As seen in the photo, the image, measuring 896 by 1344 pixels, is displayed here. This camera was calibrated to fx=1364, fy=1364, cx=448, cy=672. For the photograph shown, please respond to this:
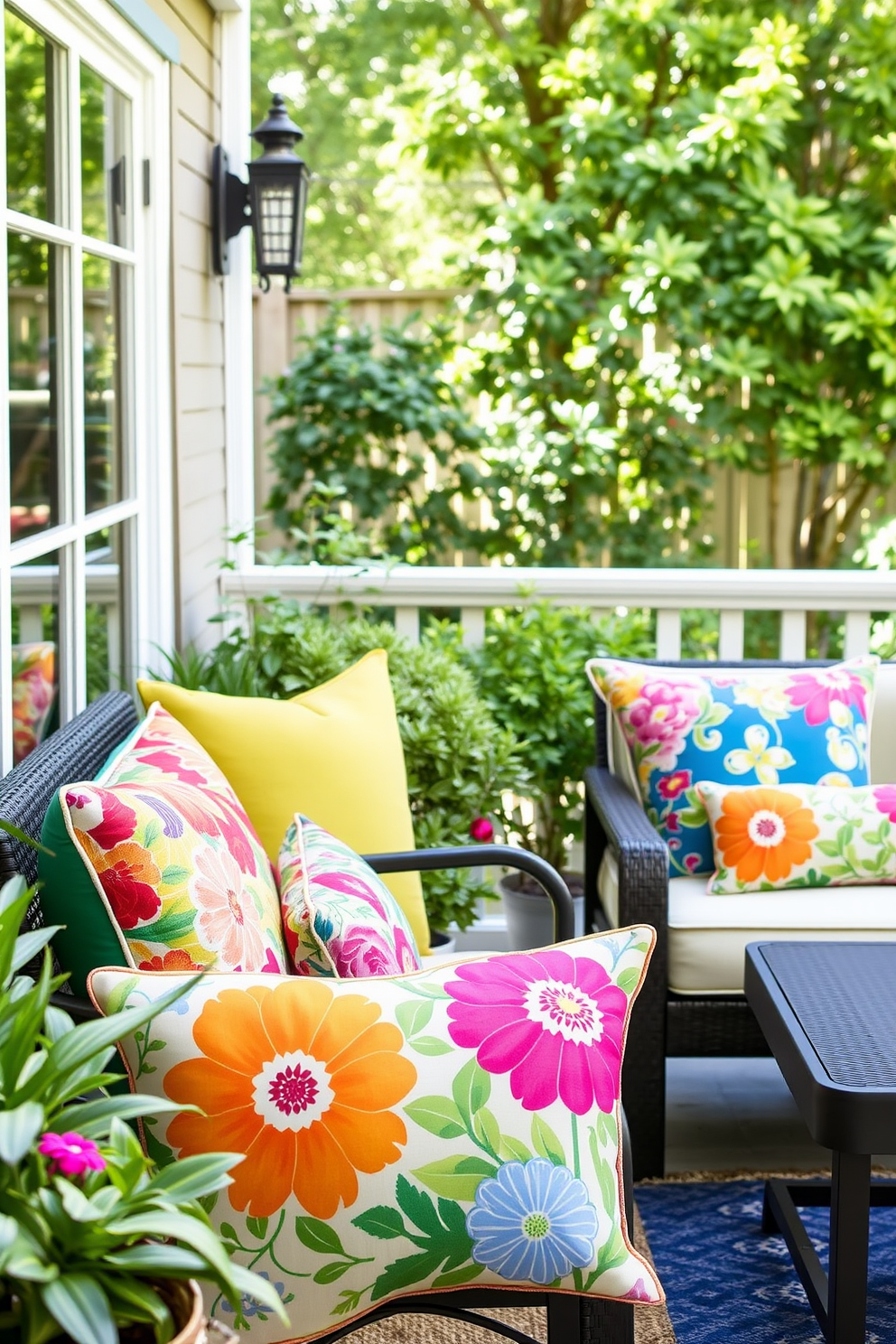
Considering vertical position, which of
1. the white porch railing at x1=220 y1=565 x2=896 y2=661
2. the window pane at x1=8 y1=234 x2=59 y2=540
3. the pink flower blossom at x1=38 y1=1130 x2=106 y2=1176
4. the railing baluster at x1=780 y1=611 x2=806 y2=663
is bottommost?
the pink flower blossom at x1=38 y1=1130 x2=106 y2=1176

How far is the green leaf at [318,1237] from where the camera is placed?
1235 mm

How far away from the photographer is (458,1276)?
126cm

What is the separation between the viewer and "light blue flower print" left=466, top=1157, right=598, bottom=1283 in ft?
4.06

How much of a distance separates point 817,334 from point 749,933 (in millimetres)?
3247

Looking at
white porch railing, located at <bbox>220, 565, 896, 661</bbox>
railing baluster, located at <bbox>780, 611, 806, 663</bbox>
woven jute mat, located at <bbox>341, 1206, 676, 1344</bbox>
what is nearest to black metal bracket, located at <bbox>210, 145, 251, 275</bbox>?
white porch railing, located at <bbox>220, 565, 896, 661</bbox>

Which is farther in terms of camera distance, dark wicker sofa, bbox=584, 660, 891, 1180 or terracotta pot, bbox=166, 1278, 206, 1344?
dark wicker sofa, bbox=584, 660, 891, 1180

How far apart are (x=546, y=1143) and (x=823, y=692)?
5.27 feet

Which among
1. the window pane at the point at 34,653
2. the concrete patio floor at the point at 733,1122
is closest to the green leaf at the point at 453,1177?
the window pane at the point at 34,653

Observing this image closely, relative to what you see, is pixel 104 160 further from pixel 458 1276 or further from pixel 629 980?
pixel 458 1276

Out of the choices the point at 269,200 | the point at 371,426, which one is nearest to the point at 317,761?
the point at 269,200

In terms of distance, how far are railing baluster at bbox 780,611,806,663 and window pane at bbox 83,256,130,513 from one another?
5.26 feet

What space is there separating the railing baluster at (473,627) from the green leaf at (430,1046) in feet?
6.77

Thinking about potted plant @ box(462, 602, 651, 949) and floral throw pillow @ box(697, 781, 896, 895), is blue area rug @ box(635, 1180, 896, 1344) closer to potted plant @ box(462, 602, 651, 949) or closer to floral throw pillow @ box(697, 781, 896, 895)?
floral throw pillow @ box(697, 781, 896, 895)

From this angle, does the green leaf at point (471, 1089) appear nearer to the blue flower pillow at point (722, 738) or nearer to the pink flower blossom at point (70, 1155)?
the pink flower blossom at point (70, 1155)
